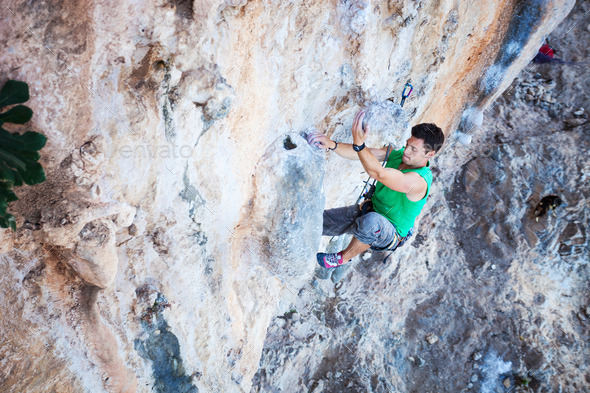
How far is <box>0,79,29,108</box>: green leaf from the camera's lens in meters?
1.38

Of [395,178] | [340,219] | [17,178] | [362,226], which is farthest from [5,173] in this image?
[340,219]

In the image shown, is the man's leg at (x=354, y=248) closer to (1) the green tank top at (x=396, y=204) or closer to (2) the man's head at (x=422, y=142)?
(1) the green tank top at (x=396, y=204)

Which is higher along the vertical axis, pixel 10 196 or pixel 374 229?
pixel 10 196

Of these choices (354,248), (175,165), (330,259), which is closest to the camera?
(175,165)

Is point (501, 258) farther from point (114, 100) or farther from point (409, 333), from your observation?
point (114, 100)

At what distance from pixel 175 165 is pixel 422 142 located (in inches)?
61.2

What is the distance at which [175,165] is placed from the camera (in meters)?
2.03

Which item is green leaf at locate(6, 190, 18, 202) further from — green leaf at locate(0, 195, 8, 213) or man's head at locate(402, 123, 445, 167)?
man's head at locate(402, 123, 445, 167)

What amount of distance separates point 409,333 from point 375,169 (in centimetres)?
309

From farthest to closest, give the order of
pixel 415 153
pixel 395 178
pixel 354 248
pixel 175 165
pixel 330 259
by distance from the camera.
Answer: pixel 330 259, pixel 354 248, pixel 415 153, pixel 395 178, pixel 175 165

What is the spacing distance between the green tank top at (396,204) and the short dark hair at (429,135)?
30 cm

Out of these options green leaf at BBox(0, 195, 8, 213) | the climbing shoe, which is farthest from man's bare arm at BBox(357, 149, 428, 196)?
green leaf at BBox(0, 195, 8, 213)

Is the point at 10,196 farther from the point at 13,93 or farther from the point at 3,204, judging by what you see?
the point at 13,93

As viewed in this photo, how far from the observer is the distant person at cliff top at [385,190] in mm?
2497
